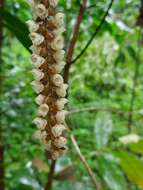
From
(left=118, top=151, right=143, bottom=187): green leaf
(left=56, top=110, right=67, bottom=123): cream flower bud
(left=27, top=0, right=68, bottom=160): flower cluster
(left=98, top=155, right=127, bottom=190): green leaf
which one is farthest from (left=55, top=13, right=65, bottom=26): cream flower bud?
(left=98, top=155, right=127, bottom=190): green leaf

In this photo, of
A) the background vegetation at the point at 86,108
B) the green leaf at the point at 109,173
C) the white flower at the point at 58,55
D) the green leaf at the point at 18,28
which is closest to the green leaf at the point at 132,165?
the background vegetation at the point at 86,108

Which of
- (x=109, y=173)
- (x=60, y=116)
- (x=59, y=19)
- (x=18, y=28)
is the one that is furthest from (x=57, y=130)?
(x=109, y=173)

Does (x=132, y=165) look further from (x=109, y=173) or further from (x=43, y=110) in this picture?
(x=43, y=110)

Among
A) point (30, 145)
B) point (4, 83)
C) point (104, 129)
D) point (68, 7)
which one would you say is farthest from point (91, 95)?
point (104, 129)

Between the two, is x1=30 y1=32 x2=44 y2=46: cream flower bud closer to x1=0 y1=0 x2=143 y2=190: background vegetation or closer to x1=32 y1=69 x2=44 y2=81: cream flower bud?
x1=32 y1=69 x2=44 y2=81: cream flower bud

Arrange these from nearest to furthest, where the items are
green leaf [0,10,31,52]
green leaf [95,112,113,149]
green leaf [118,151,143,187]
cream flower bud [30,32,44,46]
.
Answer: cream flower bud [30,32,44,46]
green leaf [0,10,31,52]
green leaf [118,151,143,187]
green leaf [95,112,113,149]

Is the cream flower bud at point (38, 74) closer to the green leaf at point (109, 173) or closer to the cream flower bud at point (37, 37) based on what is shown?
the cream flower bud at point (37, 37)
